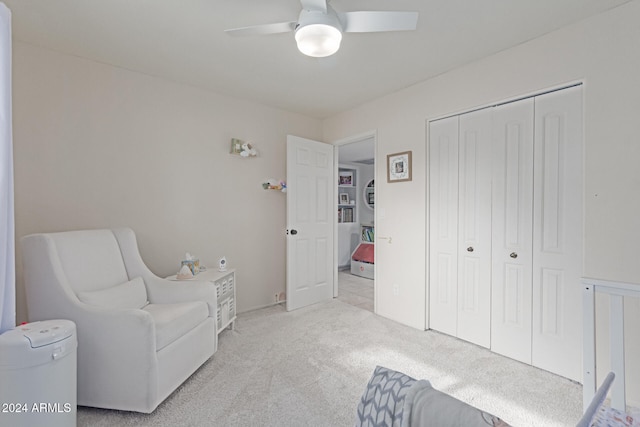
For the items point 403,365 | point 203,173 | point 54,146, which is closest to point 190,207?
point 203,173

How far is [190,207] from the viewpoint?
10.2 ft

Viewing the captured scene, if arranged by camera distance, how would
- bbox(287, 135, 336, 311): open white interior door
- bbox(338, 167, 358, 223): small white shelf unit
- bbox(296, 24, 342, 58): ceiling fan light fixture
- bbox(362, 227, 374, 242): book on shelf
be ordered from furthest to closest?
bbox(338, 167, 358, 223): small white shelf unit, bbox(362, 227, 374, 242): book on shelf, bbox(287, 135, 336, 311): open white interior door, bbox(296, 24, 342, 58): ceiling fan light fixture

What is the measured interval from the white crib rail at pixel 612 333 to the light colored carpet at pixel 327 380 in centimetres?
50

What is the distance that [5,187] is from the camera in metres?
1.49

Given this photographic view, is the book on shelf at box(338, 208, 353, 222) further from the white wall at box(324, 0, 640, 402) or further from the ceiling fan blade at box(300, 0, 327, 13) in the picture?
the ceiling fan blade at box(300, 0, 327, 13)

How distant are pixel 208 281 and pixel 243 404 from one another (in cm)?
101

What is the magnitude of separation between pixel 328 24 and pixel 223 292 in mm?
2297

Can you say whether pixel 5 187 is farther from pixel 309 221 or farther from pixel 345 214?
pixel 345 214

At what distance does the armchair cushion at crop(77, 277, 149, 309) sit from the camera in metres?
1.90

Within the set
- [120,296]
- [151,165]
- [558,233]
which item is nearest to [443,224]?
[558,233]

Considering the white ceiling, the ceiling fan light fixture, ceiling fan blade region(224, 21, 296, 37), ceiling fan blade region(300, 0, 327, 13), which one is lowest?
the ceiling fan light fixture

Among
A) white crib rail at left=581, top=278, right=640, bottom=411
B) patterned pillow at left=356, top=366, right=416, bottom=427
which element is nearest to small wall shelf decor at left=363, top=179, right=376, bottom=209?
white crib rail at left=581, top=278, right=640, bottom=411

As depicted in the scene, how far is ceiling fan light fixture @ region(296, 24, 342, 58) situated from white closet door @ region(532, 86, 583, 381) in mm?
1651

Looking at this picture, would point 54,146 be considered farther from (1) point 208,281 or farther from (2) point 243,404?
(2) point 243,404
